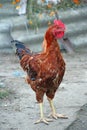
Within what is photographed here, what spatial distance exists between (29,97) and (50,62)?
4.45 feet

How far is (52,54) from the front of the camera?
5555 millimetres

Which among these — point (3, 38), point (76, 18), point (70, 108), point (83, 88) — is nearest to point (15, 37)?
point (3, 38)

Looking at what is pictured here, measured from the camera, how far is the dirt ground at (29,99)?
571 centimetres

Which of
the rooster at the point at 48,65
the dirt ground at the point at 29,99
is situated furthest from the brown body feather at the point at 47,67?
the dirt ground at the point at 29,99

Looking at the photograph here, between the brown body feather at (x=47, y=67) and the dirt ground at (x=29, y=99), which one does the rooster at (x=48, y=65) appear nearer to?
the brown body feather at (x=47, y=67)

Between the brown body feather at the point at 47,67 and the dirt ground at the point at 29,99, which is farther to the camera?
the dirt ground at the point at 29,99

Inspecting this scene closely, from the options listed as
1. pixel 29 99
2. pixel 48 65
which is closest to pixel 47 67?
pixel 48 65

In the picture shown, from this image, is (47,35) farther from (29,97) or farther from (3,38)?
(3,38)

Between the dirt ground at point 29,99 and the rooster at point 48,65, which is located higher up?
the rooster at point 48,65

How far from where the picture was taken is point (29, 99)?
666 centimetres

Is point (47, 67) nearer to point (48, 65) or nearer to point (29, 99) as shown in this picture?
point (48, 65)

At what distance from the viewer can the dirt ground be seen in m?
5.71

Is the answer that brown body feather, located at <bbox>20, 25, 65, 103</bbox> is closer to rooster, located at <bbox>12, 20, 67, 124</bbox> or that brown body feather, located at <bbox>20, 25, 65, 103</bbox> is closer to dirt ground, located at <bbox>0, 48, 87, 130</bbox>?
rooster, located at <bbox>12, 20, 67, 124</bbox>

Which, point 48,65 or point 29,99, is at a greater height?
point 48,65
